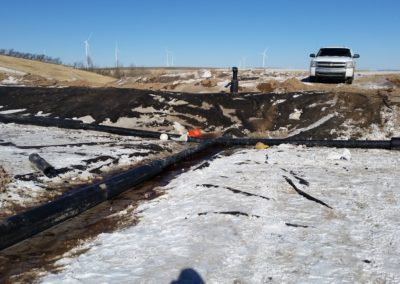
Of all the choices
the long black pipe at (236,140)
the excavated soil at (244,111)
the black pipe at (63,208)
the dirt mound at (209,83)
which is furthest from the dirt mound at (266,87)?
the black pipe at (63,208)

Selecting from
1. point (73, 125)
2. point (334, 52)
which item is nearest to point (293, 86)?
point (334, 52)

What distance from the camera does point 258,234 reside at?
15.3ft

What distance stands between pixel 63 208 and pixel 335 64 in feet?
56.9

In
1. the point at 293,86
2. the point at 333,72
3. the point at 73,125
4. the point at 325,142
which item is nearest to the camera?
the point at 325,142

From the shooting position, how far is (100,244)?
14.7 ft

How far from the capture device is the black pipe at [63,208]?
14.6ft

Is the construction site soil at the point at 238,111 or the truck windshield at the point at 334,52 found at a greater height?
the truck windshield at the point at 334,52

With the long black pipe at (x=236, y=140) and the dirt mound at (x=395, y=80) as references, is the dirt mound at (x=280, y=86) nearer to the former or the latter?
the dirt mound at (x=395, y=80)

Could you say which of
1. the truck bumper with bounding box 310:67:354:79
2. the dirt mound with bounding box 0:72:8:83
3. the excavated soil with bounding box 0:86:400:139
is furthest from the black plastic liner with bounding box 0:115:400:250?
the dirt mound with bounding box 0:72:8:83

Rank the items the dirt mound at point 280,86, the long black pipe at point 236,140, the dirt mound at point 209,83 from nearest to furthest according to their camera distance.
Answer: the long black pipe at point 236,140
the dirt mound at point 280,86
the dirt mound at point 209,83

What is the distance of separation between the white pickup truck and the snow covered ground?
13165 millimetres

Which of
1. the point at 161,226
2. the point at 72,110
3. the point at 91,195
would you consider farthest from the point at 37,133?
the point at 161,226

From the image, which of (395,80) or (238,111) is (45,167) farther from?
(395,80)

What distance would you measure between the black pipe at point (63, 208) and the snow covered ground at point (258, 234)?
0.65 metres
